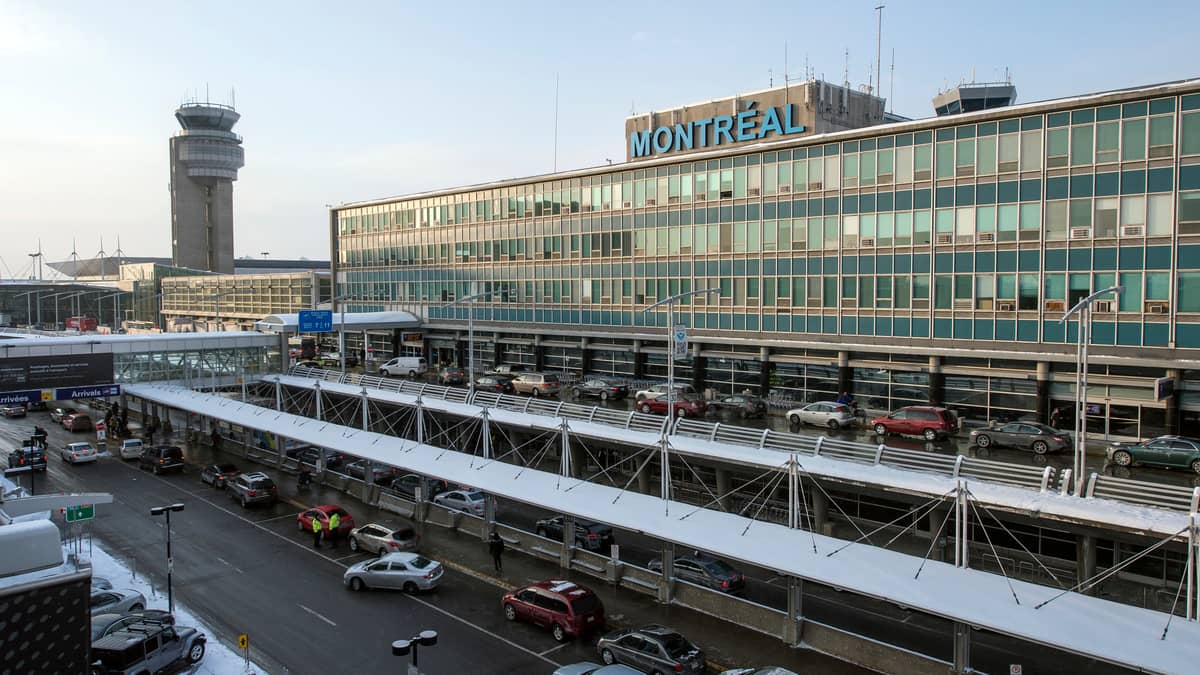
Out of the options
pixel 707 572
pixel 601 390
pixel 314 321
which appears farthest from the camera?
pixel 314 321

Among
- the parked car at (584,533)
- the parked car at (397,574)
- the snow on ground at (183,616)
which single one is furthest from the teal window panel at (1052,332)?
the snow on ground at (183,616)

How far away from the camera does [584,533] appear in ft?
103

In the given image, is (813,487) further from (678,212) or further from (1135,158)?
(678,212)

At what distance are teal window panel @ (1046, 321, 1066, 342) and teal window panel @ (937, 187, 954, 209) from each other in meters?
8.04

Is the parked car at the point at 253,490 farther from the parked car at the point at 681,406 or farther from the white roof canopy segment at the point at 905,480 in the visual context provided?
the parked car at the point at 681,406

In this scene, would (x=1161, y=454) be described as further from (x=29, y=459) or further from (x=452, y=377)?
(x=29, y=459)

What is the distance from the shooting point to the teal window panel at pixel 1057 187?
39.3 metres

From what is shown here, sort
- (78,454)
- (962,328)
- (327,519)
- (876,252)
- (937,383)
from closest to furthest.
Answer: (327,519) → (962,328) → (937,383) → (876,252) → (78,454)

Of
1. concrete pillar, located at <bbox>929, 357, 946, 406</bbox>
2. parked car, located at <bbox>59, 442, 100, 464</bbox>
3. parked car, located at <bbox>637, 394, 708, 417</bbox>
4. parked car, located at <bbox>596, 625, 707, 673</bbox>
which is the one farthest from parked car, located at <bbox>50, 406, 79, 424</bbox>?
concrete pillar, located at <bbox>929, 357, 946, 406</bbox>

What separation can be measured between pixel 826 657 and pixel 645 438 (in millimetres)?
11472

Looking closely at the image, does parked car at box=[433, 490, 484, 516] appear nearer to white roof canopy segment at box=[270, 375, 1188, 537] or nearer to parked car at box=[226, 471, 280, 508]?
white roof canopy segment at box=[270, 375, 1188, 537]

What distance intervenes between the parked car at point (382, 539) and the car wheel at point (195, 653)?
9.16 metres

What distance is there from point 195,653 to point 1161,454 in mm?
33285

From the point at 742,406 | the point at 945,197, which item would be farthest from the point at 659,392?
the point at 945,197
